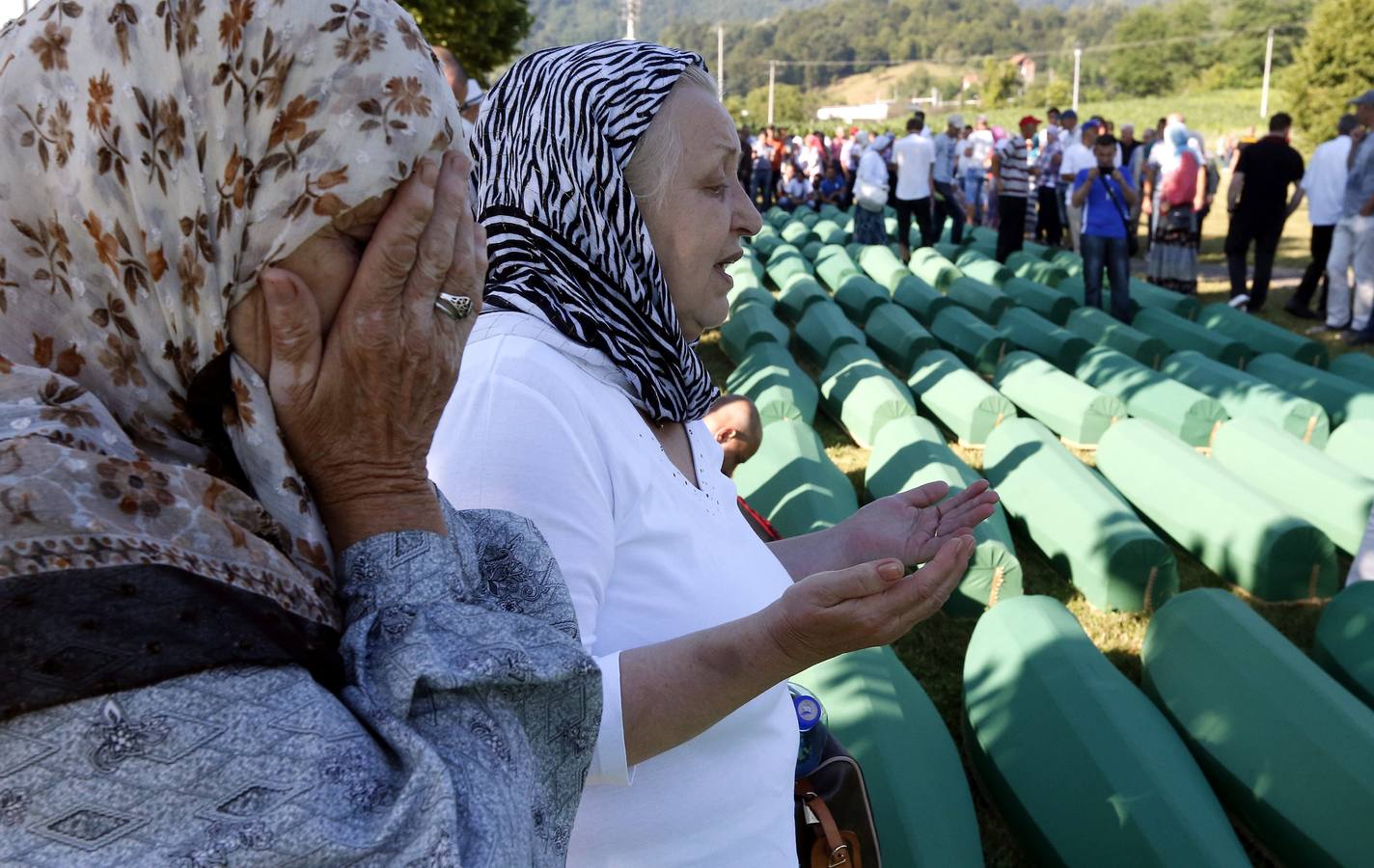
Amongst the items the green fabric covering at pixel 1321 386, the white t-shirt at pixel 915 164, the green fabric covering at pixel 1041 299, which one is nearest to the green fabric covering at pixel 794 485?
the green fabric covering at pixel 1321 386

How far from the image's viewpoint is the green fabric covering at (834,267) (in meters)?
11.9

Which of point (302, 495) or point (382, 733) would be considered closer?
point (382, 733)

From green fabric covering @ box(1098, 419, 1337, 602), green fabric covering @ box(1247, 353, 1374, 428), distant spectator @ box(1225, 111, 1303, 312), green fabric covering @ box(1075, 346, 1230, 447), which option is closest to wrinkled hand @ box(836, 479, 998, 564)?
green fabric covering @ box(1098, 419, 1337, 602)

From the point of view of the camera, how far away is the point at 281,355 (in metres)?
0.91

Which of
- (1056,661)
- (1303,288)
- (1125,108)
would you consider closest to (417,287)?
(1056,661)

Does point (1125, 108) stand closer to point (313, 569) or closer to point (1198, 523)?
point (1198, 523)

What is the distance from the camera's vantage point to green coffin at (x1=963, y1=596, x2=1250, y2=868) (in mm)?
2703

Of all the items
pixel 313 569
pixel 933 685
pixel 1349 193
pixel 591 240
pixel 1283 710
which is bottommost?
pixel 933 685

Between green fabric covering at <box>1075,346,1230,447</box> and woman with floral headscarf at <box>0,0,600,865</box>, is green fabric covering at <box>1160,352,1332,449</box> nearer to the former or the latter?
green fabric covering at <box>1075,346,1230,447</box>

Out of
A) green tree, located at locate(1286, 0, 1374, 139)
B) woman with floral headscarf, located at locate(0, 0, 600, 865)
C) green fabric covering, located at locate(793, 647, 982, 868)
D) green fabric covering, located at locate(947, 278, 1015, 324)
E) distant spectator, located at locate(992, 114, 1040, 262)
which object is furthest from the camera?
green tree, located at locate(1286, 0, 1374, 139)

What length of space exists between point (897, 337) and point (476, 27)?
11.2m

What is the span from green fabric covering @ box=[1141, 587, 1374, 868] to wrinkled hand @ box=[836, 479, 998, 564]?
1.63 m

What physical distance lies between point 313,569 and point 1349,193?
1063 centimetres

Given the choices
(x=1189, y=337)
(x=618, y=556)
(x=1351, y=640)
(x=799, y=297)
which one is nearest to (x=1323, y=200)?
(x=1189, y=337)
